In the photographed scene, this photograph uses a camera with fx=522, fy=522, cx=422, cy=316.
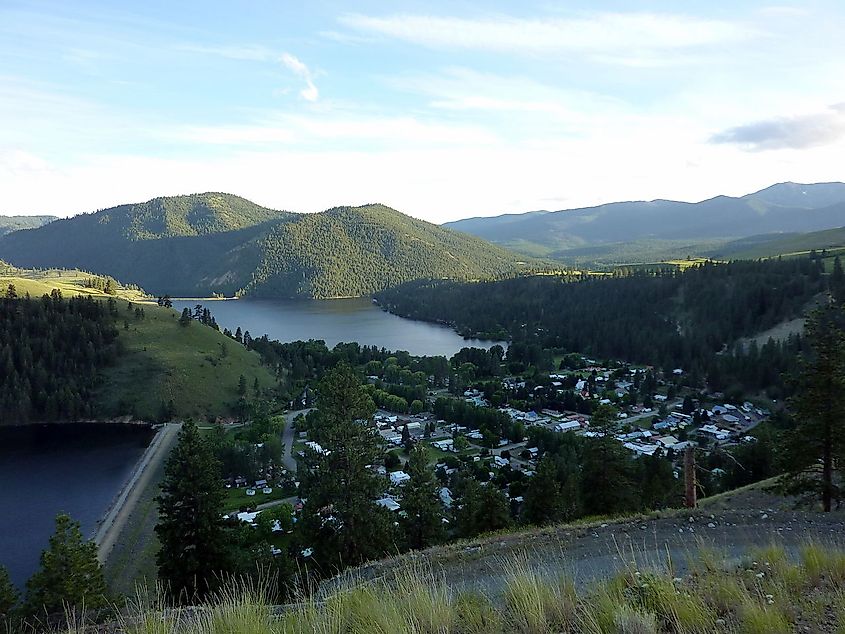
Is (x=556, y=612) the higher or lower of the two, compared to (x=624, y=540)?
higher

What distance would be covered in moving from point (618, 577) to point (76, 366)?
78.9 meters

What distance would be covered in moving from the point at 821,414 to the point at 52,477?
53.4 metres

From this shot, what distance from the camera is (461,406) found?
5725 cm

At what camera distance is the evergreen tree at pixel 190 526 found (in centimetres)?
1412

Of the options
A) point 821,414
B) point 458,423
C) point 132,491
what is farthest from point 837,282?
point 132,491

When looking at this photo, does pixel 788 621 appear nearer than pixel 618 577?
Yes

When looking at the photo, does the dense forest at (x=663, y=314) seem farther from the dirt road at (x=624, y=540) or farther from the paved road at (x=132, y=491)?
the dirt road at (x=624, y=540)

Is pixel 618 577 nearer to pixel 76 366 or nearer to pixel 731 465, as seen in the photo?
pixel 731 465

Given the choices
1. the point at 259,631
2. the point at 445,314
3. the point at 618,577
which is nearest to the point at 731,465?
the point at 618,577

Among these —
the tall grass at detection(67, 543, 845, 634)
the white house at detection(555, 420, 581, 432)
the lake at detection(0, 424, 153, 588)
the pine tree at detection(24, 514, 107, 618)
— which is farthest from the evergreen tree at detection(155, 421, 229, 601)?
the white house at detection(555, 420, 581, 432)

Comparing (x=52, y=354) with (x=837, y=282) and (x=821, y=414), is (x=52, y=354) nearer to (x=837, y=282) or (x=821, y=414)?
(x=821, y=414)

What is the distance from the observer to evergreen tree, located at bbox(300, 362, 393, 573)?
590 inches

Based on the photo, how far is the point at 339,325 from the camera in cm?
12975

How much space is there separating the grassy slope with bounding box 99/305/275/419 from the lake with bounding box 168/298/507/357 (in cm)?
2675
